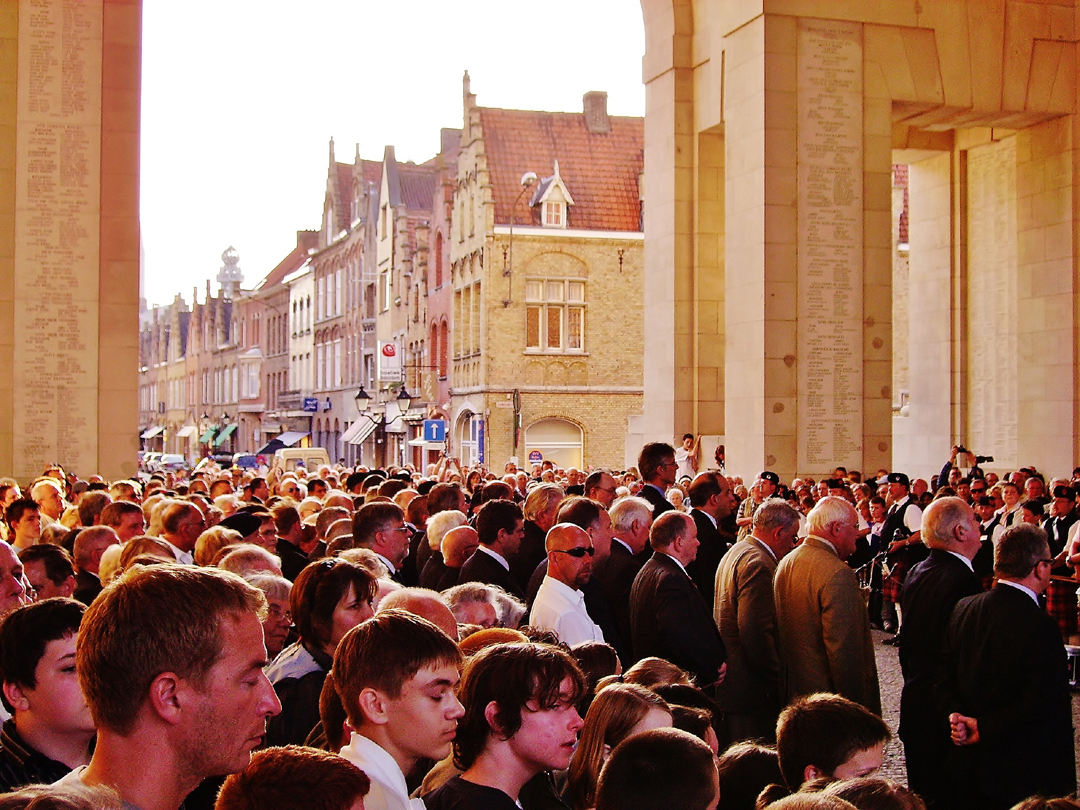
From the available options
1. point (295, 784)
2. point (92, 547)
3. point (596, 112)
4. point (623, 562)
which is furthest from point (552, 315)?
point (295, 784)

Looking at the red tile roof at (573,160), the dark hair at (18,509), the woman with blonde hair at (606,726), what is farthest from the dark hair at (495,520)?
the red tile roof at (573,160)

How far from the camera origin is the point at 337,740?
351 centimetres

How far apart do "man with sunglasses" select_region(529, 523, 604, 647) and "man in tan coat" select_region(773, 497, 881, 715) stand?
1.33m

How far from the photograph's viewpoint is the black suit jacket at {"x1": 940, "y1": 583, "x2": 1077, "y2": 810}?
5.57m

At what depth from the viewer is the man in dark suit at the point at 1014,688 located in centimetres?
557

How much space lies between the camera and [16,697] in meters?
3.40

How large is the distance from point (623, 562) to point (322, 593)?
3234mm

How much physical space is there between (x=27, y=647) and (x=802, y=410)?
14745 millimetres

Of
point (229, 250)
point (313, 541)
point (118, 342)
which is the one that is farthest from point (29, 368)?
point (229, 250)

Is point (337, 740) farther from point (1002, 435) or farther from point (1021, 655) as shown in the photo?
point (1002, 435)

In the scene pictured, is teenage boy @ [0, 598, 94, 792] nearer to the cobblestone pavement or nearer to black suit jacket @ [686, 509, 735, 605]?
the cobblestone pavement

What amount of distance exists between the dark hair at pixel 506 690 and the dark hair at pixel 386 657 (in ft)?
0.42

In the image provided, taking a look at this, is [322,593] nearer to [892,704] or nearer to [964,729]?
[964,729]

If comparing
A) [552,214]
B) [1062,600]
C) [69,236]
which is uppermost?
[552,214]
